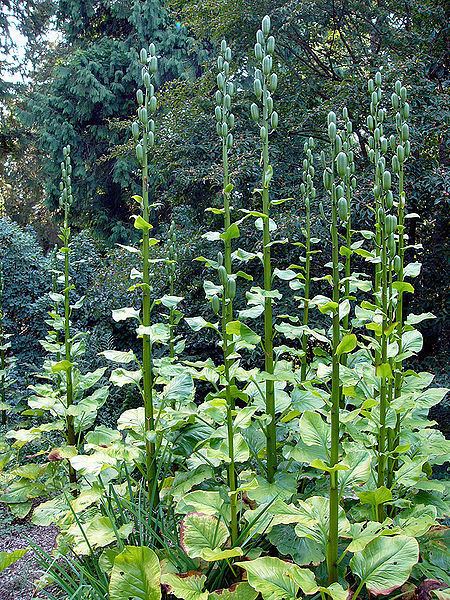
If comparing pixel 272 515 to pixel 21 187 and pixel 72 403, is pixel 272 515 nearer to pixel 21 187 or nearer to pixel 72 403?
pixel 72 403

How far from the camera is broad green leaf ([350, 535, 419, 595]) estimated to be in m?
1.48

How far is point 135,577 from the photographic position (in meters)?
1.58

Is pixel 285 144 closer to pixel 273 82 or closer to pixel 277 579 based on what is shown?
pixel 273 82

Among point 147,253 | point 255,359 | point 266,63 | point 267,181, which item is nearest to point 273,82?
point 266,63

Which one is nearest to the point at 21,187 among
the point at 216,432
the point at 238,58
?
the point at 238,58

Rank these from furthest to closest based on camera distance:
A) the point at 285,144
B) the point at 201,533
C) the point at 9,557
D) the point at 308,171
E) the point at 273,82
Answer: the point at 285,144
the point at 308,171
the point at 9,557
the point at 273,82
the point at 201,533

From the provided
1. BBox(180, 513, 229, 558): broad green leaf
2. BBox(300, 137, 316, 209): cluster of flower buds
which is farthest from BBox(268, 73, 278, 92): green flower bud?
BBox(180, 513, 229, 558): broad green leaf

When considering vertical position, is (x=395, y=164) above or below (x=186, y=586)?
above

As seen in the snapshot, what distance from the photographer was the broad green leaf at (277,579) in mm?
1451

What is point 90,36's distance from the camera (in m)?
11.1

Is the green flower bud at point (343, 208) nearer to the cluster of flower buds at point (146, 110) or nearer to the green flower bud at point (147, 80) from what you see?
the cluster of flower buds at point (146, 110)

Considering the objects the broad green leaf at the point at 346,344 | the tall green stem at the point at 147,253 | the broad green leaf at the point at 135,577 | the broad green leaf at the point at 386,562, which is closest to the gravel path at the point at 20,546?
the tall green stem at the point at 147,253

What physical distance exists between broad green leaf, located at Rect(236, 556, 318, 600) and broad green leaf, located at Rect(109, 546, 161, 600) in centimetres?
28

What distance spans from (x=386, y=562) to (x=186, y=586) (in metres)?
0.56
